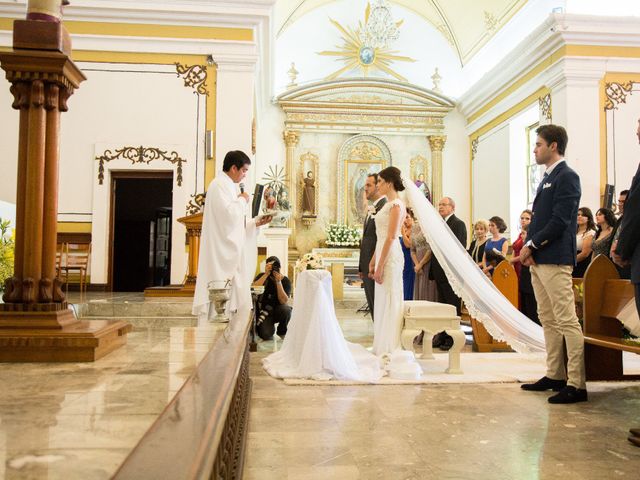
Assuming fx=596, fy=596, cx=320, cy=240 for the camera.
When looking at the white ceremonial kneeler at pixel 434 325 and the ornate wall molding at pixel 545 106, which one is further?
the ornate wall molding at pixel 545 106

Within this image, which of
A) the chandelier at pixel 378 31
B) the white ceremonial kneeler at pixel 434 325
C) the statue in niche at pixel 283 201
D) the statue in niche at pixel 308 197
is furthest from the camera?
the chandelier at pixel 378 31

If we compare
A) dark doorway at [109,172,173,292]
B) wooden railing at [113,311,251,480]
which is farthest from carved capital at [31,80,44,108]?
dark doorway at [109,172,173,292]

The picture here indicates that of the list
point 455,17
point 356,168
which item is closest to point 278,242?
point 356,168

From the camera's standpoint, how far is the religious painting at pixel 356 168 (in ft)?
48.3

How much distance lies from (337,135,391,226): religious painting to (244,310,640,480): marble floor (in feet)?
34.6

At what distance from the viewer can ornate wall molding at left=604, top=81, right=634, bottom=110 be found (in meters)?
10.1

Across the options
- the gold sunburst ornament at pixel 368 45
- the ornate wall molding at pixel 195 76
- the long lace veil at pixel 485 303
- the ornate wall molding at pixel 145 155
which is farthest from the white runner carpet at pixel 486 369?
the gold sunburst ornament at pixel 368 45

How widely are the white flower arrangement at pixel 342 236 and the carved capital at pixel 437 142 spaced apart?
2844 mm

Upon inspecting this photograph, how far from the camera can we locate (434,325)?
4844 mm

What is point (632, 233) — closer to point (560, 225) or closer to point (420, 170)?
point (560, 225)

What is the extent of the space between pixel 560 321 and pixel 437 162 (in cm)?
1133

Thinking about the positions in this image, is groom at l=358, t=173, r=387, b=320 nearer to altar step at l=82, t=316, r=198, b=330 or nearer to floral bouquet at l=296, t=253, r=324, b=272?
floral bouquet at l=296, t=253, r=324, b=272

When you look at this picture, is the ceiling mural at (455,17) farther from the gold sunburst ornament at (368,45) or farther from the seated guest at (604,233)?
the seated guest at (604,233)

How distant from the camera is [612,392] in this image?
4.04 meters
